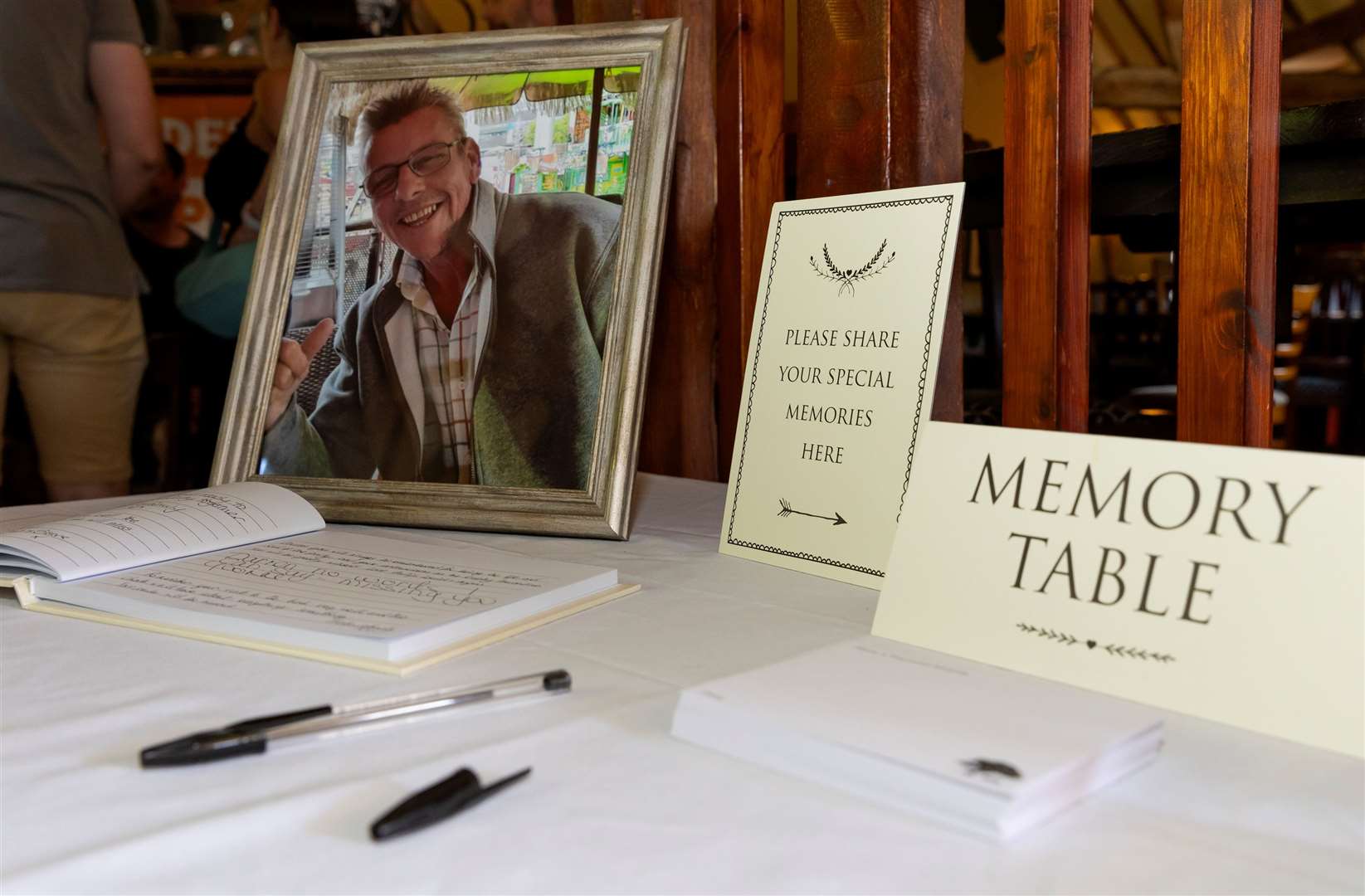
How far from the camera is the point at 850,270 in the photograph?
0.85m

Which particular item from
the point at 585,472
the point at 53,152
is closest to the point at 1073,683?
the point at 585,472

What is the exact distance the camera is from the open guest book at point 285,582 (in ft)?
2.15

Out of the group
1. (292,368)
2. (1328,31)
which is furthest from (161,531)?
(1328,31)

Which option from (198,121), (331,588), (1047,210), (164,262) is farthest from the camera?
(198,121)

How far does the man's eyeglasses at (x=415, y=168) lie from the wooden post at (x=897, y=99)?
0.38 meters

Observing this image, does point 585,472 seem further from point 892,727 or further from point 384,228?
point 892,727

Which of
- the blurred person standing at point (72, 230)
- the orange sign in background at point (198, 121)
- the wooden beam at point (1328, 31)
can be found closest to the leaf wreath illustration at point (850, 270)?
the blurred person standing at point (72, 230)

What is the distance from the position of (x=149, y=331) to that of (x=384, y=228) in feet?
6.30

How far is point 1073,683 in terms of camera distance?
0.57 metres

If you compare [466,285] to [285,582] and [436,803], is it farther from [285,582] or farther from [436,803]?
[436,803]

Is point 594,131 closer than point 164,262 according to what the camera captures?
Yes

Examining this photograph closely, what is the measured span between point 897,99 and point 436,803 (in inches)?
32.7

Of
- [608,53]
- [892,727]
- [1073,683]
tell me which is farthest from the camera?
[608,53]

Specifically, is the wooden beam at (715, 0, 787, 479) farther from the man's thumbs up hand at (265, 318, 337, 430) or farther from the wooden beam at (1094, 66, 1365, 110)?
the wooden beam at (1094, 66, 1365, 110)
